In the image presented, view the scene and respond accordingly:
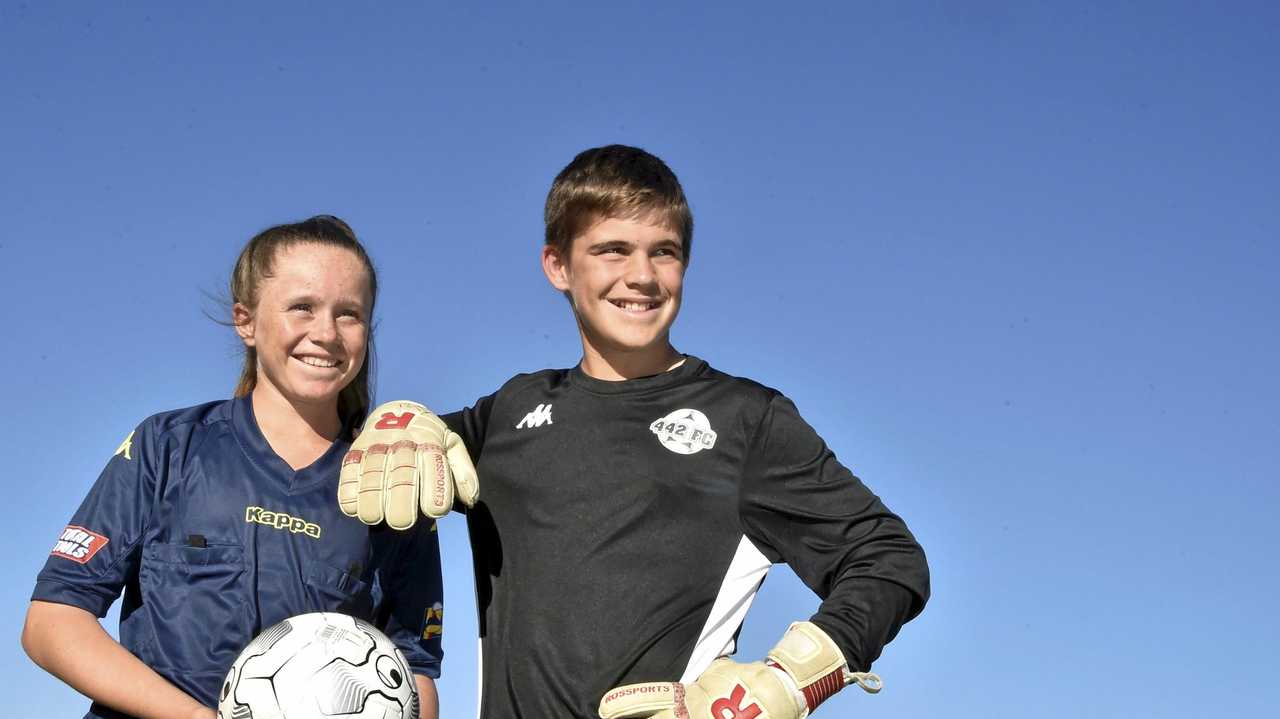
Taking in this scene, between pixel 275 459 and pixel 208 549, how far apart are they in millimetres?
427

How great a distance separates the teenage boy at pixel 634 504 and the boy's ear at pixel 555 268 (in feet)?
0.32

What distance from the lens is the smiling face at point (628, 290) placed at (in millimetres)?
4523

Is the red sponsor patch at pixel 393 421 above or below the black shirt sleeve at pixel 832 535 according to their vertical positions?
above

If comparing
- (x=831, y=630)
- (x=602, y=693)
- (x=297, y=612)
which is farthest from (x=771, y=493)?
(x=297, y=612)

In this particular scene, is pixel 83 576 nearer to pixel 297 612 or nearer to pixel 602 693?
pixel 297 612

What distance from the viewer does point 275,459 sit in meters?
4.70

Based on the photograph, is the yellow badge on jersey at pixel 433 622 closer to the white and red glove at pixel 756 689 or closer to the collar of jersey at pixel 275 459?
the collar of jersey at pixel 275 459

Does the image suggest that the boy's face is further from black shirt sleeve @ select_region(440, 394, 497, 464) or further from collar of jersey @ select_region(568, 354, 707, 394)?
black shirt sleeve @ select_region(440, 394, 497, 464)

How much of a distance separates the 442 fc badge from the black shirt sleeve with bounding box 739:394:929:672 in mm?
179

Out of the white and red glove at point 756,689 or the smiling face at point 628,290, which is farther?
the smiling face at point 628,290

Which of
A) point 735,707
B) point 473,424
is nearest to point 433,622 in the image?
point 473,424

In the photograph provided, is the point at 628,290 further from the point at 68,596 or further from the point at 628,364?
the point at 68,596

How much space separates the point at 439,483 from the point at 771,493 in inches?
45.5

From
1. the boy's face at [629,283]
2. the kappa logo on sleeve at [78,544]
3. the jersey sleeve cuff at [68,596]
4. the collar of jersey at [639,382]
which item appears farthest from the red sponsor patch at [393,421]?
the jersey sleeve cuff at [68,596]
